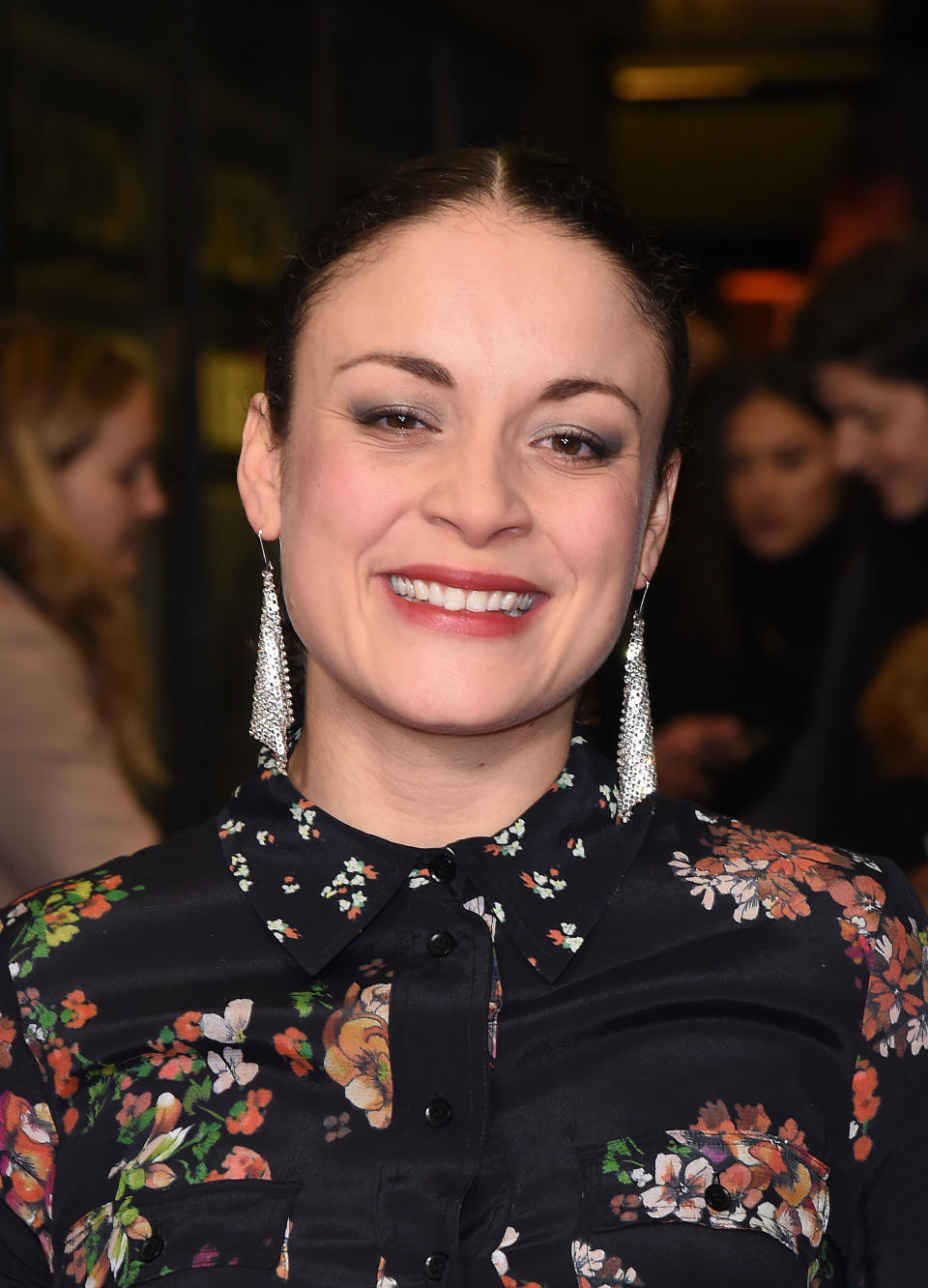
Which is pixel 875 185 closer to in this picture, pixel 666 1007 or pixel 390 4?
pixel 390 4

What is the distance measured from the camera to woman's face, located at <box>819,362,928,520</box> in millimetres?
3201

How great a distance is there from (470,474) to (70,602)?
1.50m

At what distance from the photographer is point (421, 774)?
55.6 inches

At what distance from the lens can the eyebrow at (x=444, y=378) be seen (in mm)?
1321

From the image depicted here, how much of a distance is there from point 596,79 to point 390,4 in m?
1.23

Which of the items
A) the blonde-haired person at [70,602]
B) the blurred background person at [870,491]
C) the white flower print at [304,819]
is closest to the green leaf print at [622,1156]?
the white flower print at [304,819]

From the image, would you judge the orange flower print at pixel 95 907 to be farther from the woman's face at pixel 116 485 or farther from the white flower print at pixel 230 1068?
the woman's face at pixel 116 485

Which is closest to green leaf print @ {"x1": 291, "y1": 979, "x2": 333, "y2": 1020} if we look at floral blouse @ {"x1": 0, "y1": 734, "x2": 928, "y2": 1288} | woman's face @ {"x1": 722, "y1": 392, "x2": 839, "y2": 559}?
floral blouse @ {"x1": 0, "y1": 734, "x2": 928, "y2": 1288}

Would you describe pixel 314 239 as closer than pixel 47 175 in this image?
Yes

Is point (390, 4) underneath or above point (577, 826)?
above

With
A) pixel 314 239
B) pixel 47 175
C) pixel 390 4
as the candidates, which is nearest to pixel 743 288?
pixel 390 4

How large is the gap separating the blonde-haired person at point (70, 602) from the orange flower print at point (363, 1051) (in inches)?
46.3

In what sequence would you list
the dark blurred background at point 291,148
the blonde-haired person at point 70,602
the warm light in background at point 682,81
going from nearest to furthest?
the blonde-haired person at point 70,602, the dark blurred background at point 291,148, the warm light in background at point 682,81

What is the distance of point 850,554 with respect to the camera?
11.3ft
